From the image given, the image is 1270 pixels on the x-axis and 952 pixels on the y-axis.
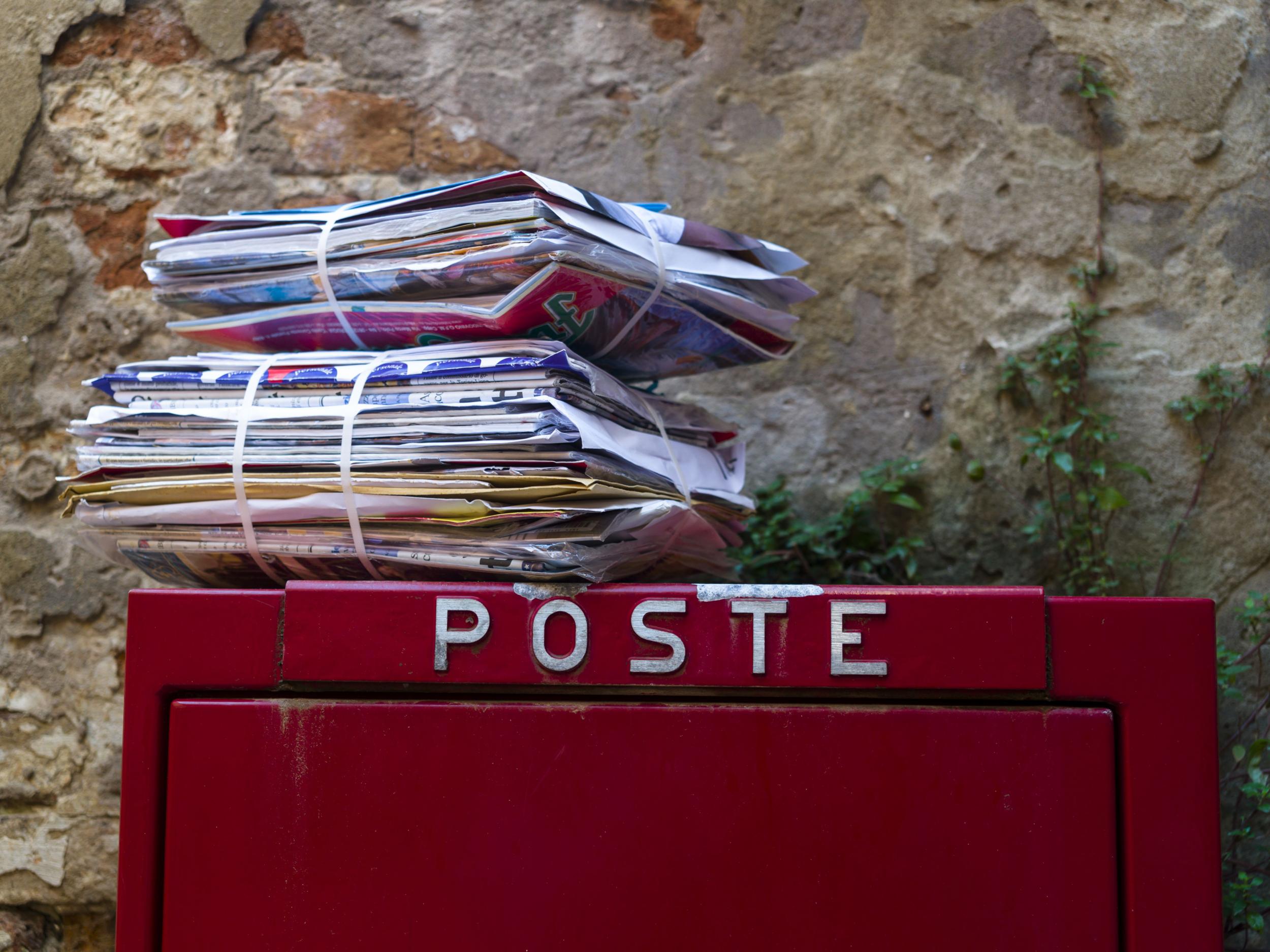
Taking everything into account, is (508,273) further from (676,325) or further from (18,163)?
(18,163)

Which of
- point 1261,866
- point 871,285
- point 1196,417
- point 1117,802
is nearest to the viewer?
point 1117,802

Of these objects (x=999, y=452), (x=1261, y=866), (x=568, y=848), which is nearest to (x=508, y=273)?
(x=568, y=848)

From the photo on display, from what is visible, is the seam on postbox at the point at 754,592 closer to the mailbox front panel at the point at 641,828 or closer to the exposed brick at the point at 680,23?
the mailbox front panel at the point at 641,828

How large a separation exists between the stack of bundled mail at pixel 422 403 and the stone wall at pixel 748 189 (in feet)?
1.78

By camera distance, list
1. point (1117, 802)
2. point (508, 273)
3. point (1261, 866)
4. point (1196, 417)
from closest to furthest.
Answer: point (1117, 802) → point (508, 273) → point (1261, 866) → point (1196, 417)

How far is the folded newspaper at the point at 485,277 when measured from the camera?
1.02 m

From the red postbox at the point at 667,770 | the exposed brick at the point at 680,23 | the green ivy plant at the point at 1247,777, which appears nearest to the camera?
the red postbox at the point at 667,770

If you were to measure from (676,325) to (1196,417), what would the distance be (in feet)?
3.11

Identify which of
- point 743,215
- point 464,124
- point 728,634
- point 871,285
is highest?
point 464,124

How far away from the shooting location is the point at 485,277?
1.04 m

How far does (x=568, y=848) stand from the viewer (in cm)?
86

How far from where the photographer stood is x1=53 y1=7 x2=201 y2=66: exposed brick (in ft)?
5.68

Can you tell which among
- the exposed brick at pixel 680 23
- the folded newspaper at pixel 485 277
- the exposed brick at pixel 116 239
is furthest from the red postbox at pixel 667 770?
the exposed brick at pixel 680 23

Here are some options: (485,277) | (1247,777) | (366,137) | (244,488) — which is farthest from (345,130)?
Answer: (1247,777)
